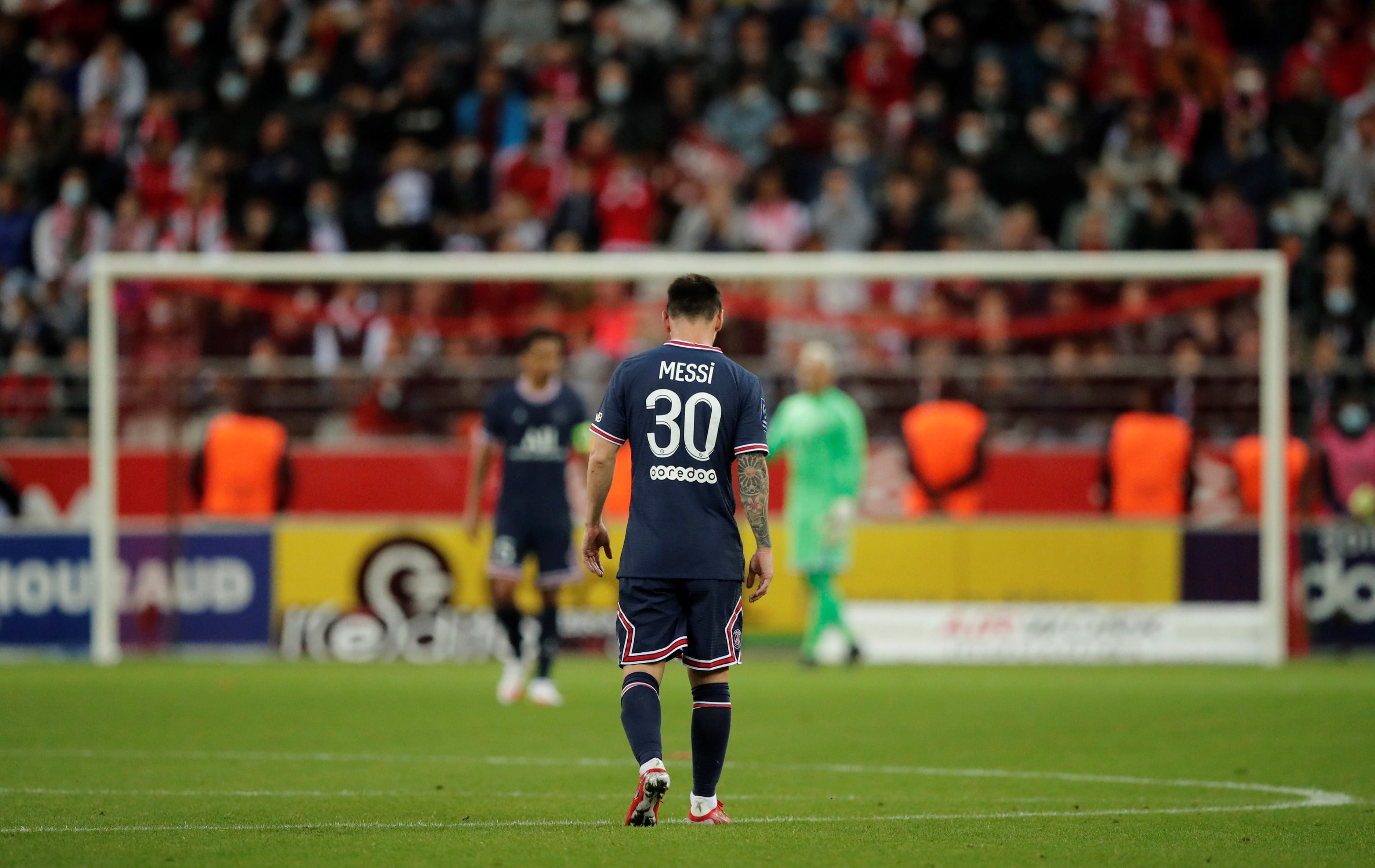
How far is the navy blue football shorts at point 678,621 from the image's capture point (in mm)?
6695

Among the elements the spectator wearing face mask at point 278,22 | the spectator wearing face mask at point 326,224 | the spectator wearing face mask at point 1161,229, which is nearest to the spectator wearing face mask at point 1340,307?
the spectator wearing face mask at point 1161,229

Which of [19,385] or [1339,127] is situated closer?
[19,385]

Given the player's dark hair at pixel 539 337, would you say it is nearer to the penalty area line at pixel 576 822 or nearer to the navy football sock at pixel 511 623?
the navy football sock at pixel 511 623

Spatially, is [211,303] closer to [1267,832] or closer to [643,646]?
[643,646]

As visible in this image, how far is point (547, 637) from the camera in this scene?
39.3 ft

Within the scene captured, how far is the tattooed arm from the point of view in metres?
6.77

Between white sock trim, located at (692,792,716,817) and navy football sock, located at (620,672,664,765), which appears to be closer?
navy football sock, located at (620,672,664,765)

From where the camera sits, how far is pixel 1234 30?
22344mm

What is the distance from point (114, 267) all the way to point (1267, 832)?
37.3 feet

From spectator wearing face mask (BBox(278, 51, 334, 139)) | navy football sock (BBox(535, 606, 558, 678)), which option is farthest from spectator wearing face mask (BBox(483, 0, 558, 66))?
navy football sock (BBox(535, 606, 558, 678))

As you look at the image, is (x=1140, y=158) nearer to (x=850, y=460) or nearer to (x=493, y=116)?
(x=493, y=116)

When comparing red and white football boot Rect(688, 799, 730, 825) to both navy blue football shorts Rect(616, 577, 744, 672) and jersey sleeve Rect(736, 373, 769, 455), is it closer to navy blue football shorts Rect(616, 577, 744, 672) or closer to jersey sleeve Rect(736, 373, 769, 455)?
navy blue football shorts Rect(616, 577, 744, 672)

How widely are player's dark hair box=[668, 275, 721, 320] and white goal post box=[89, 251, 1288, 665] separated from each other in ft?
26.3

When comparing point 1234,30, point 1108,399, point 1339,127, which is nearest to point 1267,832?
point 1108,399
